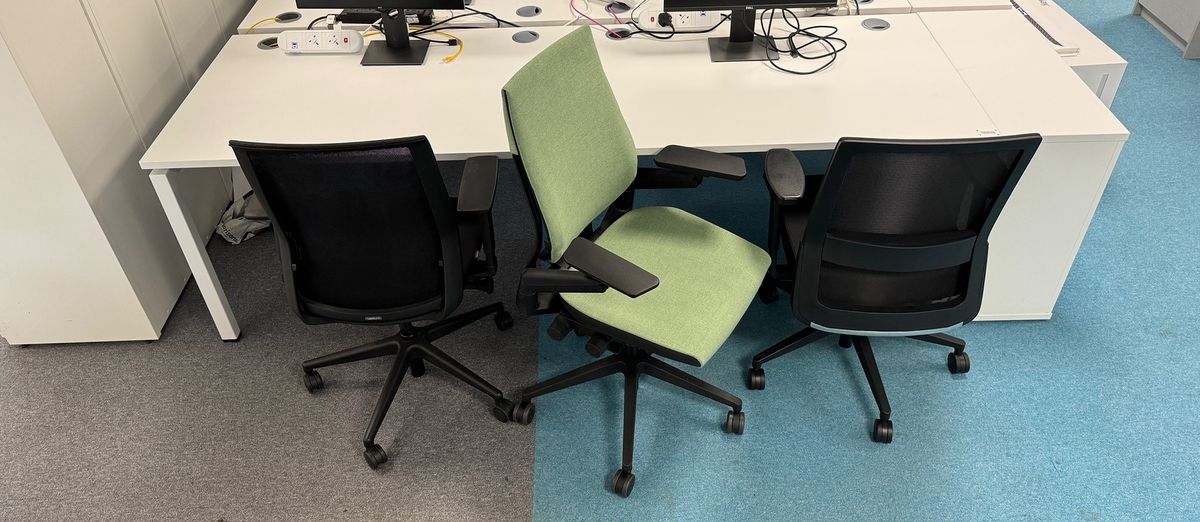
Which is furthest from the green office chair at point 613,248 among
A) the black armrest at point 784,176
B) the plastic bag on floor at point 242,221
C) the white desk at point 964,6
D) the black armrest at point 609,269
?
the plastic bag on floor at point 242,221

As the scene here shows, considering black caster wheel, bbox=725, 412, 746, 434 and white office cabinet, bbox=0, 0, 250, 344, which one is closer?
white office cabinet, bbox=0, 0, 250, 344

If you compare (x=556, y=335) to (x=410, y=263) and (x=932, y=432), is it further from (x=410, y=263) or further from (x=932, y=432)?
(x=932, y=432)

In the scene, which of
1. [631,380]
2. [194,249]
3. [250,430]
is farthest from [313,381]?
[631,380]

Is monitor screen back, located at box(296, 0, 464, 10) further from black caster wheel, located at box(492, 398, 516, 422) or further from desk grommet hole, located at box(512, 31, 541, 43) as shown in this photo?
black caster wheel, located at box(492, 398, 516, 422)

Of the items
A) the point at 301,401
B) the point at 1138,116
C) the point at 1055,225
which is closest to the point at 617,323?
the point at 301,401

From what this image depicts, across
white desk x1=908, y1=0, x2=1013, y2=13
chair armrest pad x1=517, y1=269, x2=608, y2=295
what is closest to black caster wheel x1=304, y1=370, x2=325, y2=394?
chair armrest pad x1=517, y1=269, x2=608, y2=295

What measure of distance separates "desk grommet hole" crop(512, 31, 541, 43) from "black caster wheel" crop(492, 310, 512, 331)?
0.91 m

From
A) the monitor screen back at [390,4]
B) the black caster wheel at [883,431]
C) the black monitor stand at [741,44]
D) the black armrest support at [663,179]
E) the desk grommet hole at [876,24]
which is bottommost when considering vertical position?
the black caster wheel at [883,431]

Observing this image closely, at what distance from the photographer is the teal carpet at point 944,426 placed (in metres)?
2.10

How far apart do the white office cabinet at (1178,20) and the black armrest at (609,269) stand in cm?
352

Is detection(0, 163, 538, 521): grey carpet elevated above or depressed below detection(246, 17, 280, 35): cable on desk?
below

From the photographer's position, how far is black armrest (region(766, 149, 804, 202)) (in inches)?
77.4

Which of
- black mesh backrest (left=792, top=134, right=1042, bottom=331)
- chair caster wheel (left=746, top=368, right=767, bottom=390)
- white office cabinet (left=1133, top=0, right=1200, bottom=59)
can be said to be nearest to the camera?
black mesh backrest (left=792, top=134, right=1042, bottom=331)

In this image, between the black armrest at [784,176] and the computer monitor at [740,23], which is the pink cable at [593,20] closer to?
the computer monitor at [740,23]
